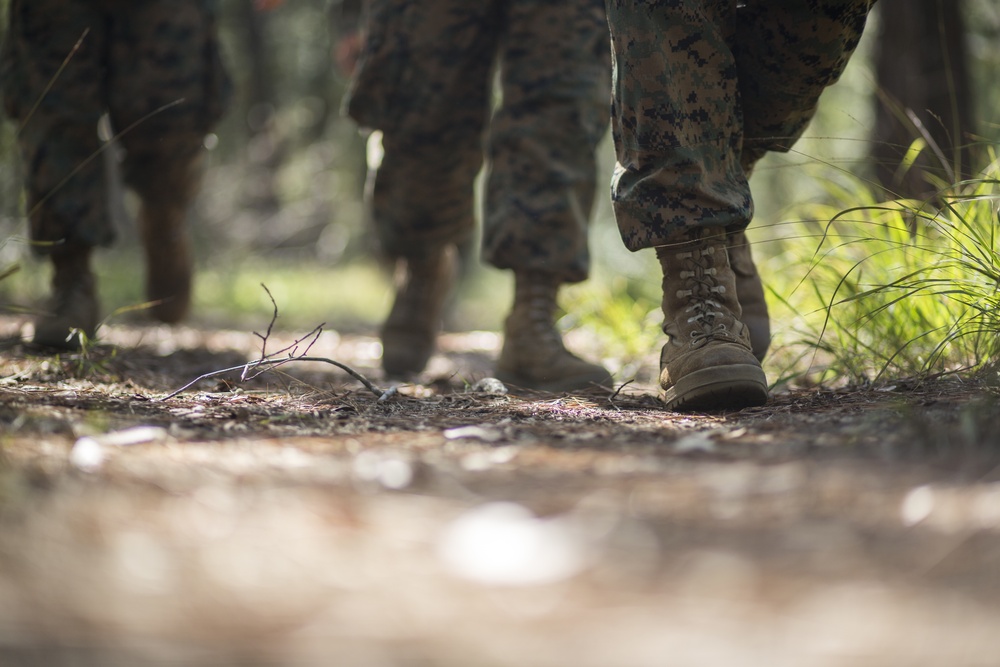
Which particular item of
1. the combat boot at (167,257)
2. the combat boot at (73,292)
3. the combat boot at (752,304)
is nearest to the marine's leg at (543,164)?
the combat boot at (752,304)

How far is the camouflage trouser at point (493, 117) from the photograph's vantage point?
224 centimetres

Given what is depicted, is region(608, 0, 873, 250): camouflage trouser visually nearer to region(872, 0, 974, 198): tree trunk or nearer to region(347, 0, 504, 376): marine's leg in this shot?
region(347, 0, 504, 376): marine's leg

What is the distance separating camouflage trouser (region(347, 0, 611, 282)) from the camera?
7.34 feet

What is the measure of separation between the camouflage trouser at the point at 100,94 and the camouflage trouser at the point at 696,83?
137 centimetres

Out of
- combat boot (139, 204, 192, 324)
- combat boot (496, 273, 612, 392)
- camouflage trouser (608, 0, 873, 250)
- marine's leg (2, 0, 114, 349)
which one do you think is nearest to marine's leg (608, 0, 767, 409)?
camouflage trouser (608, 0, 873, 250)

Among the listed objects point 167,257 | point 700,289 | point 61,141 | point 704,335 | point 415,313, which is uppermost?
point 61,141

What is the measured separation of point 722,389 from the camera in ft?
5.28

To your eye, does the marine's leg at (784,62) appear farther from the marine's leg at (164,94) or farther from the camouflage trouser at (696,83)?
the marine's leg at (164,94)

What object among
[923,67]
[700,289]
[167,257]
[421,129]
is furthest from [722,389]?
[923,67]

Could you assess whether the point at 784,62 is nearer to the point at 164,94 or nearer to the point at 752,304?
the point at 752,304

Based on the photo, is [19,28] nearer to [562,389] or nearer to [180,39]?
[180,39]

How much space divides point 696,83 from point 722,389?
0.63 m

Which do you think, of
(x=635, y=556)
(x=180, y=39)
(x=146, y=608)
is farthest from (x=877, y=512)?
(x=180, y=39)

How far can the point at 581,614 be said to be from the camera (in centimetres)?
69
